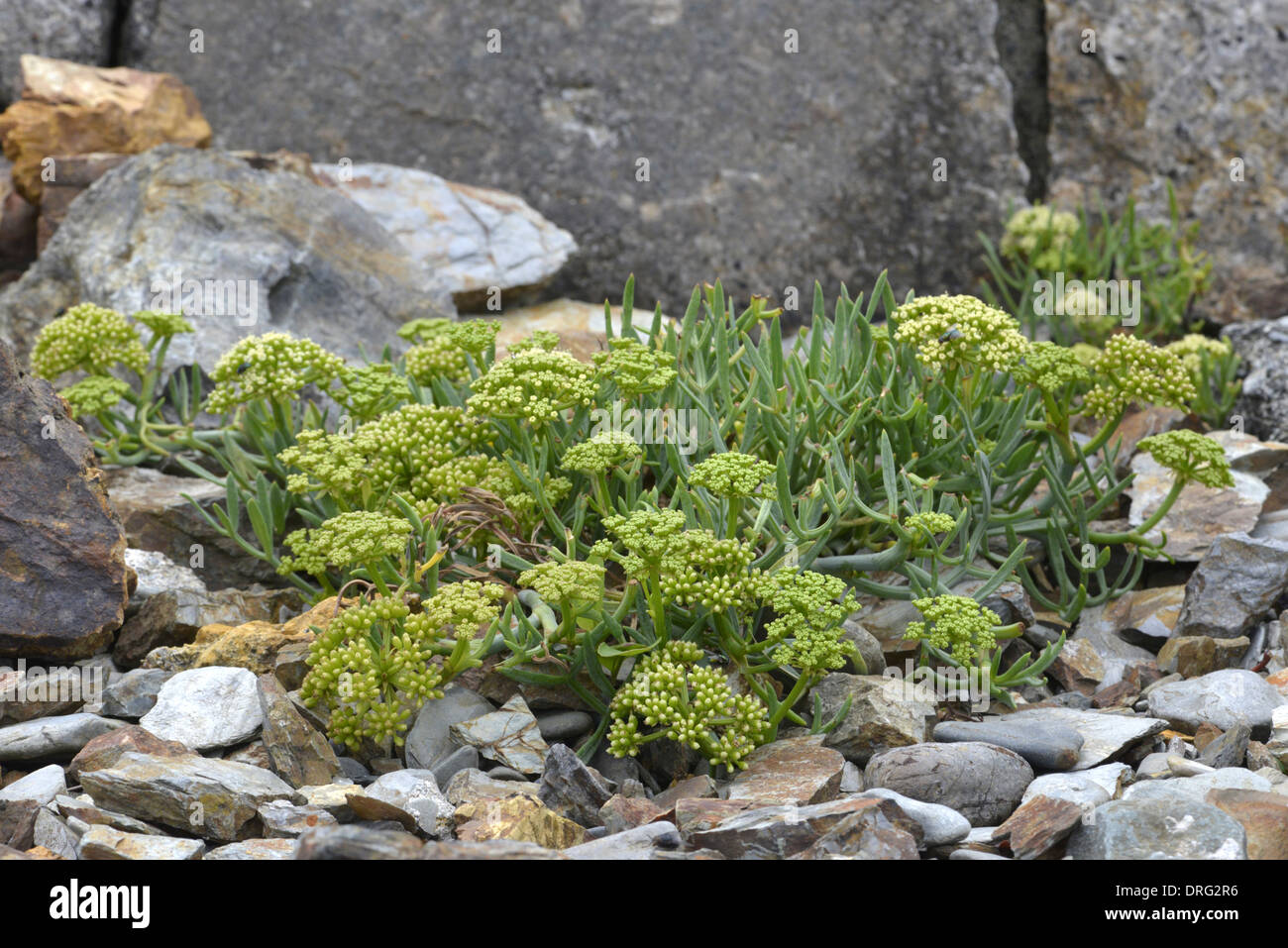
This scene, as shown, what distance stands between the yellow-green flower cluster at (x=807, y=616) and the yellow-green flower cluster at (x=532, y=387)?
0.78 meters

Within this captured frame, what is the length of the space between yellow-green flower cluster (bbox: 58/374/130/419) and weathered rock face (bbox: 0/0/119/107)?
3025 millimetres

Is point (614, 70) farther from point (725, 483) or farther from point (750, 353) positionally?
point (725, 483)

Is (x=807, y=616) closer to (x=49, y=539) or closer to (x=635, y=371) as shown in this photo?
(x=635, y=371)

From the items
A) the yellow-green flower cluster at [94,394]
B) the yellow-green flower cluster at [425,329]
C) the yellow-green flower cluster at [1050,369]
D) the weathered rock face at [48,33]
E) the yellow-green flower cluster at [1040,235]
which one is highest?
the weathered rock face at [48,33]

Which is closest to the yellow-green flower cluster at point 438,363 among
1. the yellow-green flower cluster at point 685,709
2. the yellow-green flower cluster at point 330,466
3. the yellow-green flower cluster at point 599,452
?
the yellow-green flower cluster at point 330,466

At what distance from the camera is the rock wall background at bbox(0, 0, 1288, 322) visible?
6414mm

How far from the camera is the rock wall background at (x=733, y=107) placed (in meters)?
6.41

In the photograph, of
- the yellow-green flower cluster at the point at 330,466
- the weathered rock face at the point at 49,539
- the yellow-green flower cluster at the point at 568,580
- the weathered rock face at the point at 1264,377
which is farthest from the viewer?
the weathered rock face at the point at 1264,377

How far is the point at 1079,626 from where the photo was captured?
4.03m

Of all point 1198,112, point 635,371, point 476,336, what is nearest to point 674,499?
point 635,371

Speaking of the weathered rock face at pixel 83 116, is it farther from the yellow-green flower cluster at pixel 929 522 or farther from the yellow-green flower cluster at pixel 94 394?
the yellow-green flower cluster at pixel 929 522

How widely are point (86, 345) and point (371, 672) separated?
1.92m

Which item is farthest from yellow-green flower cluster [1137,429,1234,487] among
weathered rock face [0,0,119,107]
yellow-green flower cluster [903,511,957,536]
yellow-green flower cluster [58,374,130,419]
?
weathered rock face [0,0,119,107]

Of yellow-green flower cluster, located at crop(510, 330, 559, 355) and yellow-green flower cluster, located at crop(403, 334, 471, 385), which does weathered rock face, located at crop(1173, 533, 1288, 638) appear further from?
yellow-green flower cluster, located at crop(403, 334, 471, 385)
